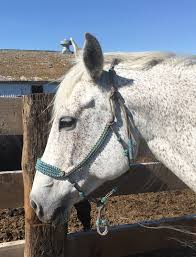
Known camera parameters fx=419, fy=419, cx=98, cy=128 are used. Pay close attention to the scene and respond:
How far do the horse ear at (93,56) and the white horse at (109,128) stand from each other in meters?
0.02

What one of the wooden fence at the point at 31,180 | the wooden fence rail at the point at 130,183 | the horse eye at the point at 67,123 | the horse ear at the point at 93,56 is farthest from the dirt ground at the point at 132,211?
the horse ear at the point at 93,56

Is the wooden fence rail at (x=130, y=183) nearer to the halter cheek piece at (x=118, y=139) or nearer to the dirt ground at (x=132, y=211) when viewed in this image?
the halter cheek piece at (x=118, y=139)

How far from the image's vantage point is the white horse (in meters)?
2.88

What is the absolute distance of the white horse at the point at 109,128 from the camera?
288cm

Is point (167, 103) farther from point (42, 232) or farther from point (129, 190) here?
point (42, 232)

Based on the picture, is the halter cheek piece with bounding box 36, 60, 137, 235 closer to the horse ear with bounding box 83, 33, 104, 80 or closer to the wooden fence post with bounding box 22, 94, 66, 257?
the horse ear with bounding box 83, 33, 104, 80

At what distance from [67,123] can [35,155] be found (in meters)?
0.63

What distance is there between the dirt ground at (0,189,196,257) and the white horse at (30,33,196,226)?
10.0ft

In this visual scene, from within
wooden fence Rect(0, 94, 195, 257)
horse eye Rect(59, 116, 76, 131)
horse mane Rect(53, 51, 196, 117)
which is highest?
horse mane Rect(53, 51, 196, 117)

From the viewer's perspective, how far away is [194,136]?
2848 mm

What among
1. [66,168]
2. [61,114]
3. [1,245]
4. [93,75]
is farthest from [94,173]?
[1,245]

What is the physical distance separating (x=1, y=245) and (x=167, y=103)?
74.2 inches

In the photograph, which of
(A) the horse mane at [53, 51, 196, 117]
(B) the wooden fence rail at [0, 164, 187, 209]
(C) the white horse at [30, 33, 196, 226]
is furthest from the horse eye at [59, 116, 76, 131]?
(B) the wooden fence rail at [0, 164, 187, 209]

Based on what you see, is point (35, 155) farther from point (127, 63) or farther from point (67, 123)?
point (127, 63)
